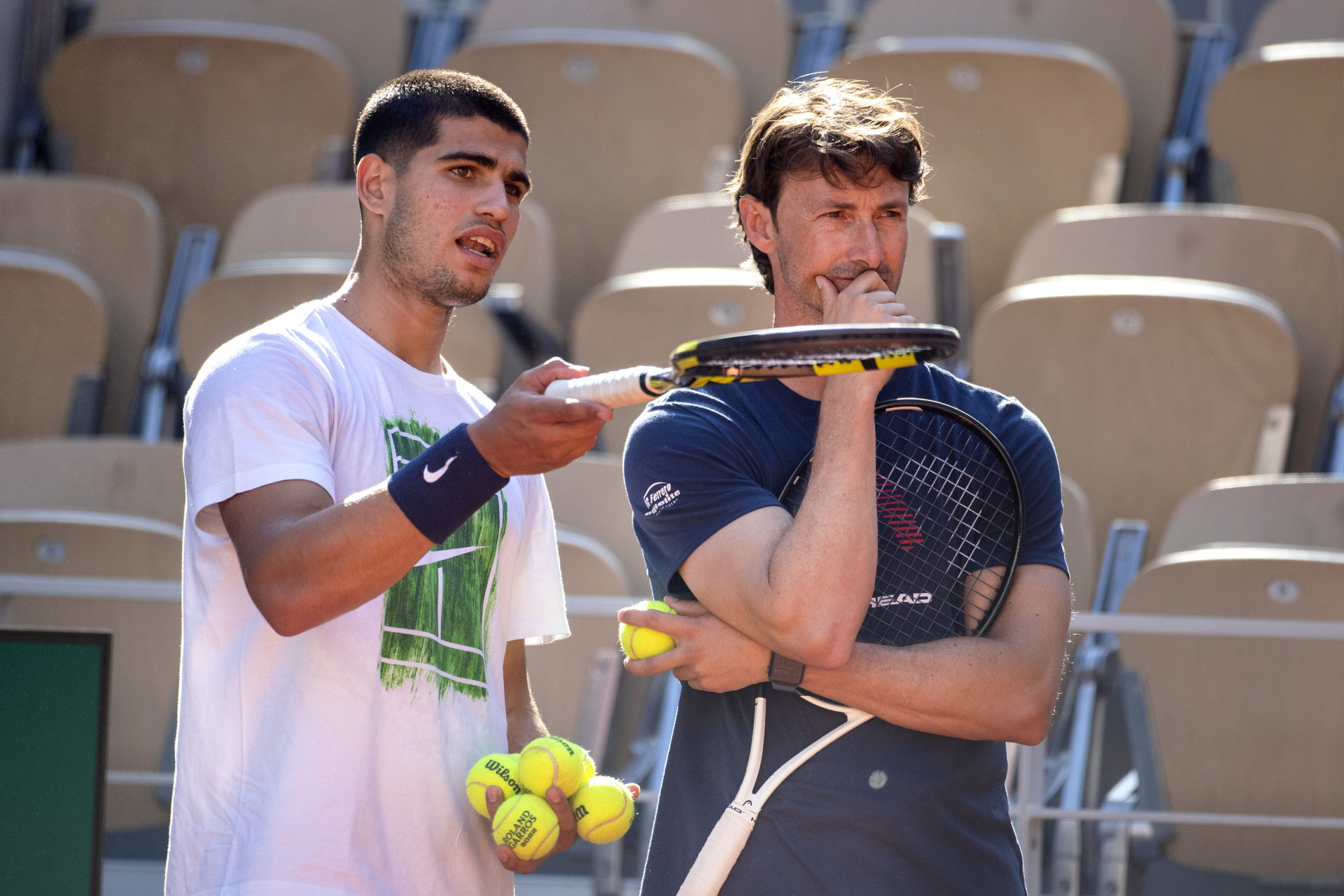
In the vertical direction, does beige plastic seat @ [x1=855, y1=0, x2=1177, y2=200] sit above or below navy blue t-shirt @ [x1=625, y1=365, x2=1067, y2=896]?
above

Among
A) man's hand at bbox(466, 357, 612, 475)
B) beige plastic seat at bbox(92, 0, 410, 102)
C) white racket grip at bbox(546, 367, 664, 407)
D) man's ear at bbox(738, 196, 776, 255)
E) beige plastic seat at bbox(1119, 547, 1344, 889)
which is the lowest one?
beige plastic seat at bbox(1119, 547, 1344, 889)

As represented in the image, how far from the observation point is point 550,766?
5.82 ft

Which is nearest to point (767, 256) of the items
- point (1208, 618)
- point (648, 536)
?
point (648, 536)

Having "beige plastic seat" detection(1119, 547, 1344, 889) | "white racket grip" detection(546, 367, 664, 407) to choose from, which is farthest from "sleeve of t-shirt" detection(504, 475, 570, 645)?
"beige plastic seat" detection(1119, 547, 1344, 889)

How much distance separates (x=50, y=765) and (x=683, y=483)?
42.8 inches

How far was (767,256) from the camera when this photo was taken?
1.95m

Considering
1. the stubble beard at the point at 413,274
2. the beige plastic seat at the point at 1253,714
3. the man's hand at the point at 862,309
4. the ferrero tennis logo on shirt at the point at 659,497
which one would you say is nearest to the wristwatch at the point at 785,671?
the ferrero tennis logo on shirt at the point at 659,497

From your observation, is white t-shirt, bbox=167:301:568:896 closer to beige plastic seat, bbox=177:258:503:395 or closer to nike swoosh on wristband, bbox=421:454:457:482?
nike swoosh on wristband, bbox=421:454:457:482

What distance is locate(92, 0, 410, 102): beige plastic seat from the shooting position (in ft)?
19.3

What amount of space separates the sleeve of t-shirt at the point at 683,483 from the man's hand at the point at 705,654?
8cm

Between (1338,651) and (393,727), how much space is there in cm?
213

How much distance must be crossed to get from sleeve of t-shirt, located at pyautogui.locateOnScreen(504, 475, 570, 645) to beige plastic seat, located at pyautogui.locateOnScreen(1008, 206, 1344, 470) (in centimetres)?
281

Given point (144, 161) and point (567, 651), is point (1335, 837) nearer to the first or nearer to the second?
point (567, 651)

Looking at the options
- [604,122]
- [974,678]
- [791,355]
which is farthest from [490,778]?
[604,122]
